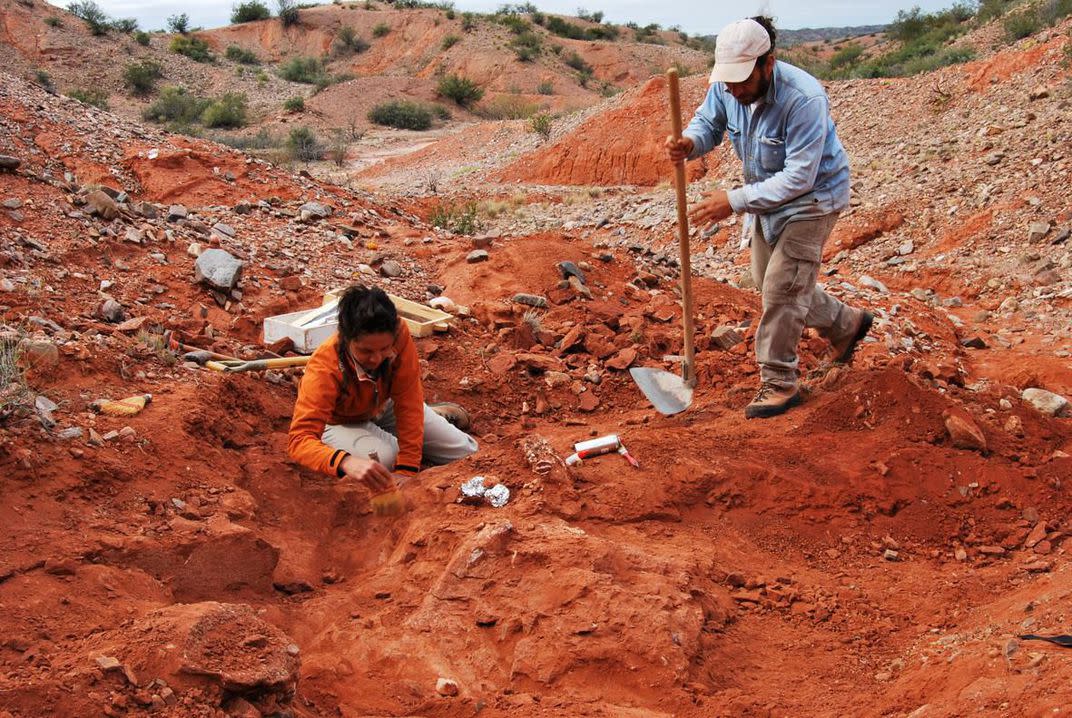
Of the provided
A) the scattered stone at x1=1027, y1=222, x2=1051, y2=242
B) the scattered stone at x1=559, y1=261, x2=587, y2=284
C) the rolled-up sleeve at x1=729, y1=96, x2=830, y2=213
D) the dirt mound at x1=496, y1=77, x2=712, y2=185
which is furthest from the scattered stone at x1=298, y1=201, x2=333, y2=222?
→ the dirt mound at x1=496, y1=77, x2=712, y2=185

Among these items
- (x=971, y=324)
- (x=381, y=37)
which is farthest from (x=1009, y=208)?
(x=381, y=37)

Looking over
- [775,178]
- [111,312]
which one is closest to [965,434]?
[775,178]

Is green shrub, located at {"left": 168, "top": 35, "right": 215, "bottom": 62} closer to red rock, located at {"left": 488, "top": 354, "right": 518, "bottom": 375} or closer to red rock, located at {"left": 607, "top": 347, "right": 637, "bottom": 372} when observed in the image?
red rock, located at {"left": 488, "top": 354, "right": 518, "bottom": 375}

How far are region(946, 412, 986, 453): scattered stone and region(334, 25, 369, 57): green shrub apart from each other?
39645 mm

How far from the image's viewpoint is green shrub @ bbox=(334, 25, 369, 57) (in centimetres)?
4047

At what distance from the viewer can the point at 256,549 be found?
11.4 ft

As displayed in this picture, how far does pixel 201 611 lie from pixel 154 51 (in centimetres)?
3612

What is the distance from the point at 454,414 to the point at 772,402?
1.58m

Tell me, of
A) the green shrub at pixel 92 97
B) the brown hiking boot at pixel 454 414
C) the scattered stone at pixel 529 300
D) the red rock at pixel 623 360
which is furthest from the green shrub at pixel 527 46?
the brown hiking boot at pixel 454 414

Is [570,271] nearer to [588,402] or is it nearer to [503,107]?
[588,402]

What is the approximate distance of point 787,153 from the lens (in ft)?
13.1

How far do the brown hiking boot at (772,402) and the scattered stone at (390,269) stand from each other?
3.24 m

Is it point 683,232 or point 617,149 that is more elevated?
point 683,232

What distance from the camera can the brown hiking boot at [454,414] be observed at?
489 cm
